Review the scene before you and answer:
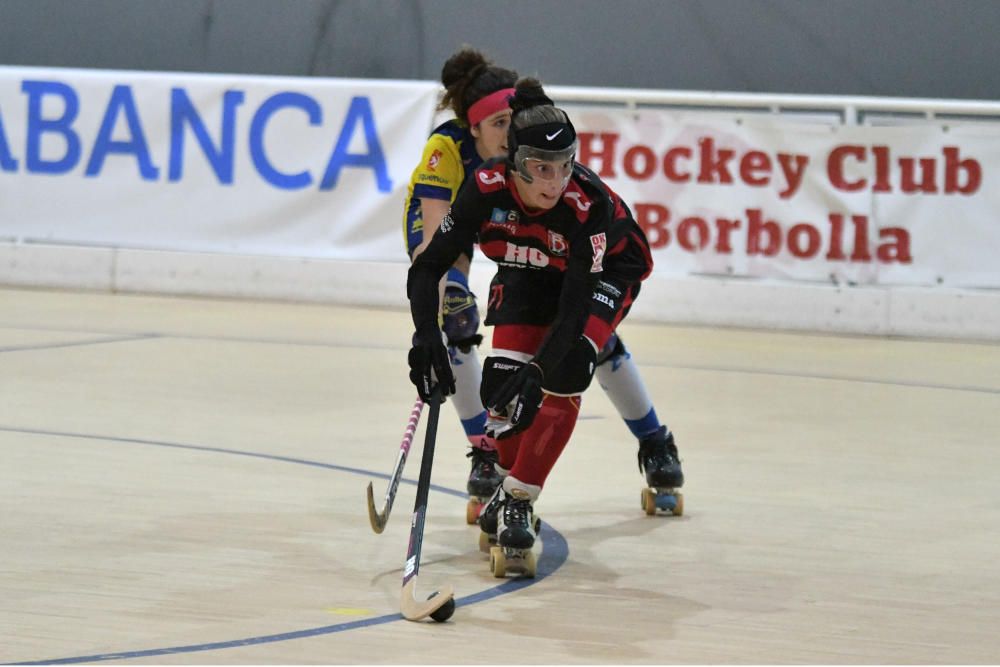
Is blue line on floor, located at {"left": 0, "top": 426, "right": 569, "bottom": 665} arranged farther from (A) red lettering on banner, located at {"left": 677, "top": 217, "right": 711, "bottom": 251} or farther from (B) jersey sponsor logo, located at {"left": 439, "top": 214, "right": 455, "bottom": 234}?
(A) red lettering on banner, located at {"left": 677, "top": 217, "right": 711, "bottom": 251}

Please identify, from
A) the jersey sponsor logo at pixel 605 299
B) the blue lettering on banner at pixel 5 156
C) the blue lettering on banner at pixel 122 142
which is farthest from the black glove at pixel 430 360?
the blue lettering on banner at pixel 5 156

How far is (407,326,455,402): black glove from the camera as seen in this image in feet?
13.6

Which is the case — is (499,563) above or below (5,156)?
below

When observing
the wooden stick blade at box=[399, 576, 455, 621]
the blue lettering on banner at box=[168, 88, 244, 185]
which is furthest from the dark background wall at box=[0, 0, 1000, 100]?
the wooden stick blade at box=[399, 576, 455, 621]

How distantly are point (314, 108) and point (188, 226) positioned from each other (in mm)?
1252

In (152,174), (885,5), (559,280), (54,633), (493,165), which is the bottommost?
(54,633)

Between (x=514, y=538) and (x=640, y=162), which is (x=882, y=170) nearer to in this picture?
(x=640, y=162)

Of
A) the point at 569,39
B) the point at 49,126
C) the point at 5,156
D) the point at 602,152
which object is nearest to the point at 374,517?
the point at 602,152

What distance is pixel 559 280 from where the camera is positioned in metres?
4.58

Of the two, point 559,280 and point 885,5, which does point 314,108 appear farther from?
point 559,280

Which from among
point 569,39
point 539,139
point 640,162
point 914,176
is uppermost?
point 569,39

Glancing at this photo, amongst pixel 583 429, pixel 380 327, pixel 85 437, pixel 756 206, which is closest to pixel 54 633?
pixel 85 437

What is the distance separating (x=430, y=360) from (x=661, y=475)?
135 cm

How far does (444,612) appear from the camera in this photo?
148 inches
